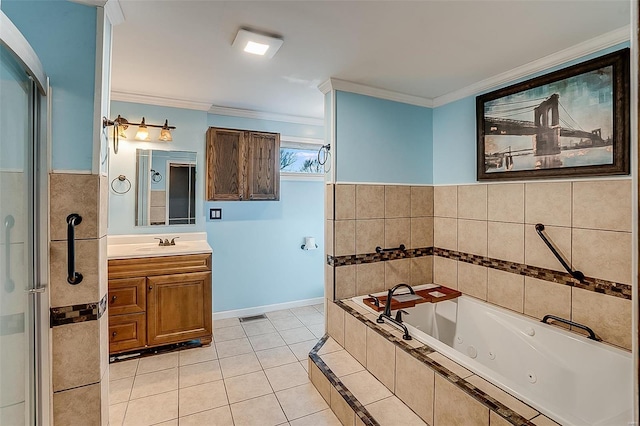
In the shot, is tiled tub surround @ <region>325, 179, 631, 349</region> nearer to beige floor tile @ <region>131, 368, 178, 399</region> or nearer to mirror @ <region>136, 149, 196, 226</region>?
beige floor tile @ <region>131, 368, 178, 399</region>

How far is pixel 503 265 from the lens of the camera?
8.20ft

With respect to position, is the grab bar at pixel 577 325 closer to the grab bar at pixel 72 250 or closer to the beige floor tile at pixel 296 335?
the beige floor tile at pixel 296 335

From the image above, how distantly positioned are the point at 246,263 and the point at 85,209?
7.26 feet

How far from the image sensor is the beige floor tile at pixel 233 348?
279cm

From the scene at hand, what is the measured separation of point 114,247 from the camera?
2.92m

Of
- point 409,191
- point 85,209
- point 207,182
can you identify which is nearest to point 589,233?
point 409,191

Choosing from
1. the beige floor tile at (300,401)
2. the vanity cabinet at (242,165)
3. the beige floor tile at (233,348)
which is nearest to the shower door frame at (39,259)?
the beige floor tile at (300,401)

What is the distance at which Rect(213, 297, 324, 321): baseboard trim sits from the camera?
140 inches

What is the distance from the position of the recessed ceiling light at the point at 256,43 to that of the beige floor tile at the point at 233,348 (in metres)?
2.45

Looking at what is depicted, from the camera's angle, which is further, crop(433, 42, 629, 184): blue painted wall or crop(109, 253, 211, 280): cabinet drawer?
crop(433, 42, 629, 184): blue painted wall

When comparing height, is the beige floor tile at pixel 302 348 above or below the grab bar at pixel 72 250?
below

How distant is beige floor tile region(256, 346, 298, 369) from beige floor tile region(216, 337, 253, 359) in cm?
14

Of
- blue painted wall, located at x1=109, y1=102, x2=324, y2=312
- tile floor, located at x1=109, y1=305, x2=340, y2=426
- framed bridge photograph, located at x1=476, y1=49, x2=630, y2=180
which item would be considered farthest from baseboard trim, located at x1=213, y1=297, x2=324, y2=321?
framed bridge photograph, located at x1=476, y1=49, x2=630, y2=180

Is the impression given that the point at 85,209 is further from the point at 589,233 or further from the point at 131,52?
the point at 589,233
